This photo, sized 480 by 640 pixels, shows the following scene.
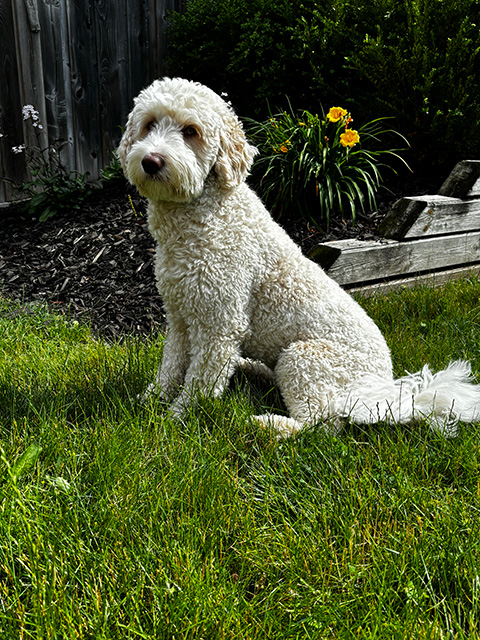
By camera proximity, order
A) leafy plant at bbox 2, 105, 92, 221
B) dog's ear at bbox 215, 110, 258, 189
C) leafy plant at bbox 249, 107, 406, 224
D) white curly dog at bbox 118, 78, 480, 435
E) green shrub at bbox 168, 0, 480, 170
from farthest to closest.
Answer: leafy plant at bbox 2, 105, 92, 221, green shrub at bbox 168, 0, 480, 170, leafy plant at bbox 249, 107, 406, 224, dog's ear at bbox 215, 110, 258, 189, white curly dog at bbox 118, 78, 480, 435

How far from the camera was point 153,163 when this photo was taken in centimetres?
256

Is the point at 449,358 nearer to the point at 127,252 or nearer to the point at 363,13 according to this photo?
the point at 127,252

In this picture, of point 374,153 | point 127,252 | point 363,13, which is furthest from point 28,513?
point 363,13

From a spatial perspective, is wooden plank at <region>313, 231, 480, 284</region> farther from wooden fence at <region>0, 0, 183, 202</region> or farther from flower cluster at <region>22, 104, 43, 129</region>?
wooden fence at <region>0, 0, 183, 202</region>

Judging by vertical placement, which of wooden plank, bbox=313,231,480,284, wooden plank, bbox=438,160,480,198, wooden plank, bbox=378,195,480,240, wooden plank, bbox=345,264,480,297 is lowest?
wooden plank, bbox=345,264,480,297

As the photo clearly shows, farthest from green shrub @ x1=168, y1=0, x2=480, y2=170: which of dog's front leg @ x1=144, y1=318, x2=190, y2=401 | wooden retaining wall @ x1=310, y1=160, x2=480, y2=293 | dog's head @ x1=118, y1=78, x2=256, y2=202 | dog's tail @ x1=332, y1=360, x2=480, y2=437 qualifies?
dog's front leg @ x1=144, y1=318, x2=190, y2=401

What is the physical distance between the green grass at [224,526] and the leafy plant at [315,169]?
2.51 metres

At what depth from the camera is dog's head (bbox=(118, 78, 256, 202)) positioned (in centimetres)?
259

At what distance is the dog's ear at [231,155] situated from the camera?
110 inches

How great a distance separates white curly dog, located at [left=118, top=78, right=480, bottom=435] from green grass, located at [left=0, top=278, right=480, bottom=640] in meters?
0.17

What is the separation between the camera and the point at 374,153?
506cm

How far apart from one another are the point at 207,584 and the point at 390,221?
354cm

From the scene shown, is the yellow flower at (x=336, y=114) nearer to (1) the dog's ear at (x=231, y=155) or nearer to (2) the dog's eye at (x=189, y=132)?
(1) the dog's ear at (x=231, y=155)

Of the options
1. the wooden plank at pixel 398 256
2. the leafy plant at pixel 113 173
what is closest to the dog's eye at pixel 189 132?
the wooden plank at pixel 398 256
